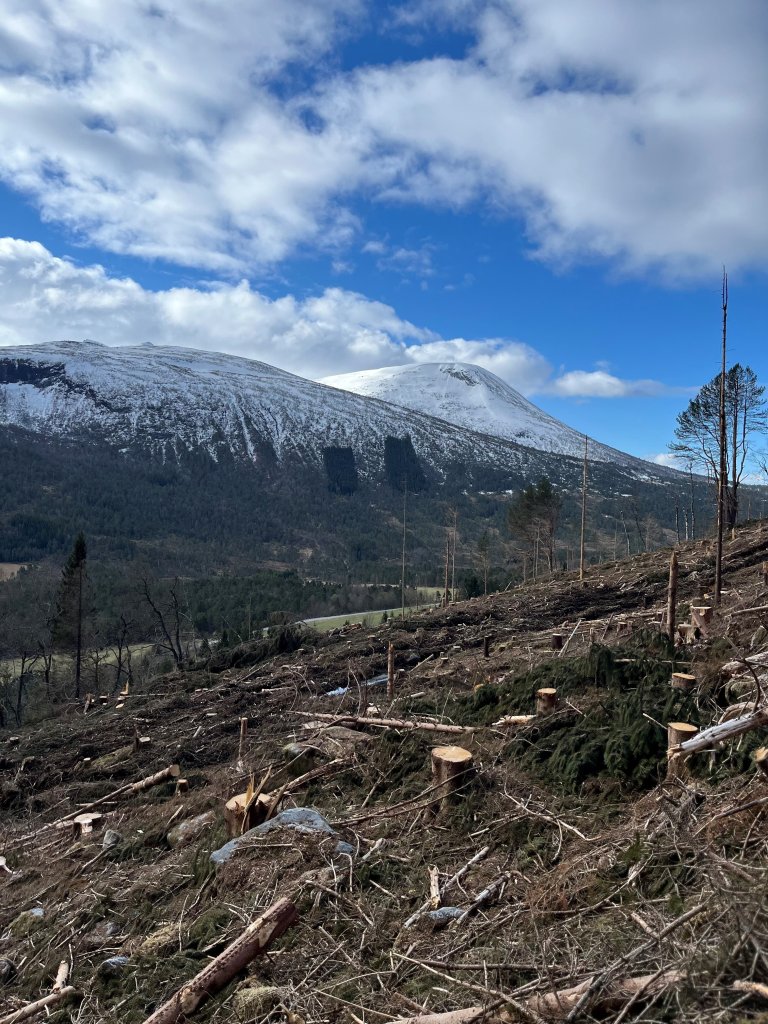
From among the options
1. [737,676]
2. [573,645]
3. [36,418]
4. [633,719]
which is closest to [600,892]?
[633,719]

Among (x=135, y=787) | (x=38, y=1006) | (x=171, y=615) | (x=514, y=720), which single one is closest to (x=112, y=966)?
(x=38, y=1006)

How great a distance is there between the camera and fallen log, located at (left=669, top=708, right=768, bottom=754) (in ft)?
15.3

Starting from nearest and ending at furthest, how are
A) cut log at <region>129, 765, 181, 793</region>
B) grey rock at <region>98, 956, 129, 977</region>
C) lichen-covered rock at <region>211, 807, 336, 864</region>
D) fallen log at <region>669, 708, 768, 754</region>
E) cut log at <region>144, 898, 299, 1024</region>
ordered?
cut log at <region>144, 898, 299, 1024</region> → grey rock at <region>98, 956, 129, 977</region> → fallen log at <region>669, 708, 768, 754</region> → lichen-covered rock at <region>211, 807, 336, 864</region> → cut log at <region>129, 765, 181, 793</region>

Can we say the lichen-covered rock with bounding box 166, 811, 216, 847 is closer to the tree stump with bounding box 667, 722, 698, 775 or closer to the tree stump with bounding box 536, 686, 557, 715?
the tree stump with bounding box 536, 686, 557, 715

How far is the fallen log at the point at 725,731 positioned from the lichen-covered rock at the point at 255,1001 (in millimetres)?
3297

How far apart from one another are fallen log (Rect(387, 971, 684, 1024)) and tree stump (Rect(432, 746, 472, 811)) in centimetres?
266

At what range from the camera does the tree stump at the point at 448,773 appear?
580 cm

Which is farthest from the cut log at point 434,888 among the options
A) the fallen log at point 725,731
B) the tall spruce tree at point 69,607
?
the tall spruce tree at point 69,607

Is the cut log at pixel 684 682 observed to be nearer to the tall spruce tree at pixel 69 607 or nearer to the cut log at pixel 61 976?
the cut log at pixel 61 976

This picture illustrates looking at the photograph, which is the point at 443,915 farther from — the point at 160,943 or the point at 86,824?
the point at 86,824

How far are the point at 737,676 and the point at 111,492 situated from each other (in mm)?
152657

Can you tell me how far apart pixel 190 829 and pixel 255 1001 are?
12.3 ft

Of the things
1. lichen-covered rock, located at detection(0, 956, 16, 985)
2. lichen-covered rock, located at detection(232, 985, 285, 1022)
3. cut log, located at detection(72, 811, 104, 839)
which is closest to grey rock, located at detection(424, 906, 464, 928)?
lichen-covered rock, located at detection(232, 985, 285, 1022)

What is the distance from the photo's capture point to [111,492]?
144000 millimetres
